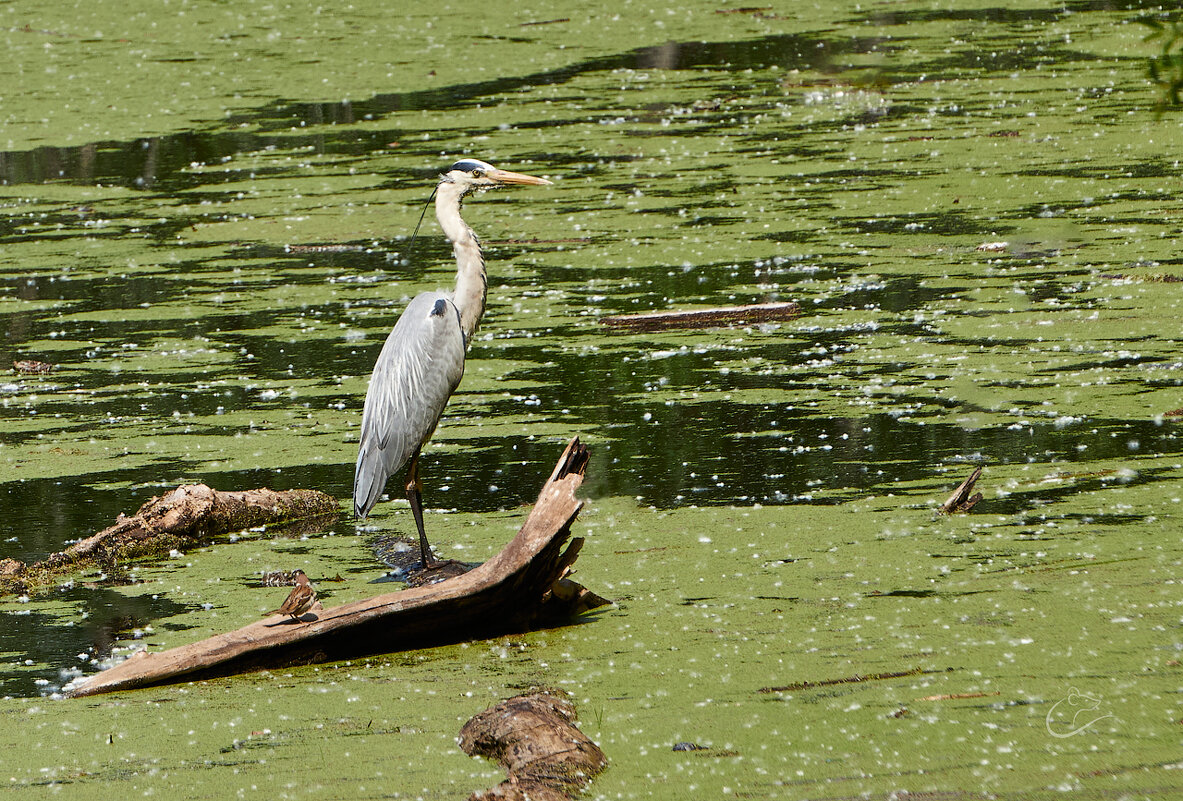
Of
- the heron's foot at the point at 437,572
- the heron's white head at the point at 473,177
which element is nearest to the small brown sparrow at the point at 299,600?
the heron's foot at the point at 437,572

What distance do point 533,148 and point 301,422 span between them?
6.61 metres

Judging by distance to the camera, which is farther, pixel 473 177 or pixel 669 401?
pixel 669 401

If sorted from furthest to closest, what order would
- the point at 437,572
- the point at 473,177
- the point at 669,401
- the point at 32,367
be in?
the point at 32,367 < the point at 669,401 < the point at 473,177 < the point at 437,572

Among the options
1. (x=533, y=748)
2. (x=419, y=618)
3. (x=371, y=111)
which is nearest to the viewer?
(x=533, y=748)

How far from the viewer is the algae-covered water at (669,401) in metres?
4.30

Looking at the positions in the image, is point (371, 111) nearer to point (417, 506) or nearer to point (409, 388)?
point (409, 388)

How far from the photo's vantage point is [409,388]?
20.0 feet

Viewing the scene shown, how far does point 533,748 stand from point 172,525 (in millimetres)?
2646

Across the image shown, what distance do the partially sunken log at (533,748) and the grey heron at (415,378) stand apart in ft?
5.88

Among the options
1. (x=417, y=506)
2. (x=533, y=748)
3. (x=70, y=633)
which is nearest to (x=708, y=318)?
(x=417, y=506)

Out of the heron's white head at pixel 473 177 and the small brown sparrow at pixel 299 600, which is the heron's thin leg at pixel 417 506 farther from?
the heron's white head at pixel 473 177

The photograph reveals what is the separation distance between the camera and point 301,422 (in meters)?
7.79

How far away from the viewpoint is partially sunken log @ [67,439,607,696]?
4840 mm

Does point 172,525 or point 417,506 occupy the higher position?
point 417,506
